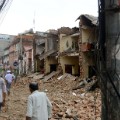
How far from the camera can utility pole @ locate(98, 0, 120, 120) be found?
165 inches

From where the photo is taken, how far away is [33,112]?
6.38m

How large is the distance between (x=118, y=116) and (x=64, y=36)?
1296 inches

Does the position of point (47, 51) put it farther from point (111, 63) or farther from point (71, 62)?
point (111, 63)

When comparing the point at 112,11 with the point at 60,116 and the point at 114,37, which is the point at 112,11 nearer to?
the point at 114,37

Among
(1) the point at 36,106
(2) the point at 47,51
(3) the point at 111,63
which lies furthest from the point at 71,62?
(3) the point at 111,63

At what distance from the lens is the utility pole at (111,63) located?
4.19 m

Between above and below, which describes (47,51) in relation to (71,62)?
above

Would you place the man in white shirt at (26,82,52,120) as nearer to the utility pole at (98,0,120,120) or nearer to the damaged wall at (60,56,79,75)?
the utility pole at (98,0,120,120)

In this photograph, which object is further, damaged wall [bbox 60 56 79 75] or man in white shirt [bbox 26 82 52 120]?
damaged wall [bbox 60 56 79 75]

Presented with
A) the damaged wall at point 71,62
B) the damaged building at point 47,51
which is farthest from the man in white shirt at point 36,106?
the damaged building at point 47,51

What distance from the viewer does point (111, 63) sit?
423cm

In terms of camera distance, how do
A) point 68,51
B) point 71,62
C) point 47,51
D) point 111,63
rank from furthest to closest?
point 47,51
point 71,62
point 68,51
point 111,63

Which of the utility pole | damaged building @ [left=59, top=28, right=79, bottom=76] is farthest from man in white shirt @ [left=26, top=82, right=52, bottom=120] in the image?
damaged building @ [left=59, top=28, right=79, bottom=76]

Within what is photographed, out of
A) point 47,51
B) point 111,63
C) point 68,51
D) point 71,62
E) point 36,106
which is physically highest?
point 47,51
